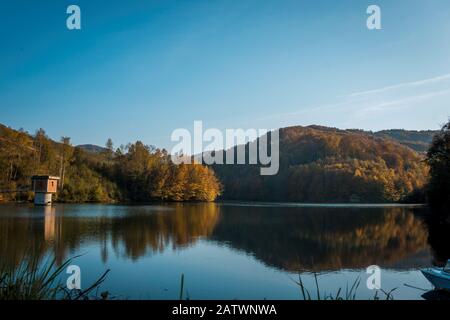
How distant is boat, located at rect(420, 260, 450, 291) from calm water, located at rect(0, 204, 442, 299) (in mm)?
604

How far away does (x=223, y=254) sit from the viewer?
18547 millimetres

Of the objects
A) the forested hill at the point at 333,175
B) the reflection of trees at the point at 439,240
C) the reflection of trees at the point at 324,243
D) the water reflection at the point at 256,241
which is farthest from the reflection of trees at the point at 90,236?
the forested hill at the point at 333,175

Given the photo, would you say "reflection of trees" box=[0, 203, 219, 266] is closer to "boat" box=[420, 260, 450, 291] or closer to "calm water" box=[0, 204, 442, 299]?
"calm water" box=[0, 204, 442, 299]

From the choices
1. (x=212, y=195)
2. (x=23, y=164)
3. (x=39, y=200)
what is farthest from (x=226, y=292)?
(x=212, y=195)

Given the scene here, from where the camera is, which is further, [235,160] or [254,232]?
[235,160]

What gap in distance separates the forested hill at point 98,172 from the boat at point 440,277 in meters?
52.1

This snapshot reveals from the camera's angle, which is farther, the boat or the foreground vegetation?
the foreground vegetation

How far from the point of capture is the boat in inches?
474

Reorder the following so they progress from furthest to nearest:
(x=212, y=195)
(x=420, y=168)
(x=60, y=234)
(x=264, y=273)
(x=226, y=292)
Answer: (x=420, y=168) → (x=212, y=195) → (x=60, y=234) → (x=264, y=273) → (x=226, y=292)

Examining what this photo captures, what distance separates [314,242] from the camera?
22.9 meters

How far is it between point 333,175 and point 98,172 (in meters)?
56.2

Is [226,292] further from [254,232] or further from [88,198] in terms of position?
[88,198]

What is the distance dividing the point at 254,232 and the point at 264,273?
11688 mm

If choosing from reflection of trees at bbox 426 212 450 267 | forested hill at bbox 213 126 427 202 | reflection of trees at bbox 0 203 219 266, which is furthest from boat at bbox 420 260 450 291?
forested hill at bbox 213 126 427 202
